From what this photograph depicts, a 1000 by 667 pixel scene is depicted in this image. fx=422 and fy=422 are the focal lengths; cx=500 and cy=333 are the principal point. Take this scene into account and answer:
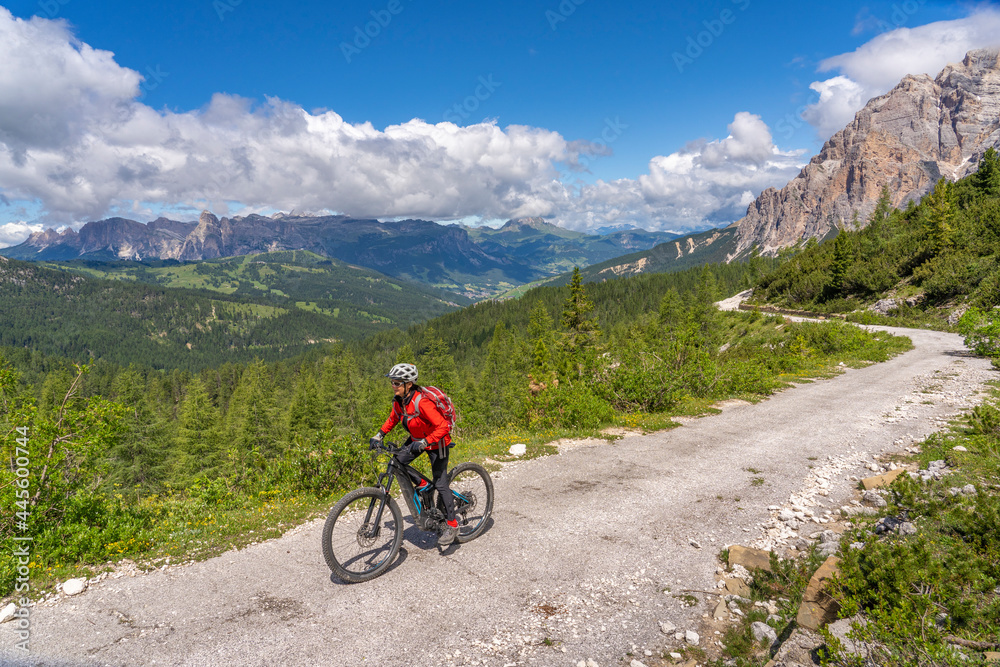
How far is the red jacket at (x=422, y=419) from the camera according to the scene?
23.6 ft

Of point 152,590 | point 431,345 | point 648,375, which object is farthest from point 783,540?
point 431,345

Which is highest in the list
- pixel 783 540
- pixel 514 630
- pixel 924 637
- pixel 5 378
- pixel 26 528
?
pixel 5 378

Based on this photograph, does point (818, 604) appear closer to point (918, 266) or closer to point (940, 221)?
point (918, 266)

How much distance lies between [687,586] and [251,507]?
909 centimetres

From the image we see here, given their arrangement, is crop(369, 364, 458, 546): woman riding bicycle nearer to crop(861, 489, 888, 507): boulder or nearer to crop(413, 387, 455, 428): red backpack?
crop(413, 387, 455, 428): red backpack

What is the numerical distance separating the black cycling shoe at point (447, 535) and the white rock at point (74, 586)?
5.37m

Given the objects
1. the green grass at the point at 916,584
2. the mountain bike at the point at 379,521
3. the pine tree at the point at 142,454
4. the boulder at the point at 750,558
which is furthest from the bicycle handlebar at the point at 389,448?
the pine tree at the point at 142,454

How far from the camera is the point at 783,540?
752cm

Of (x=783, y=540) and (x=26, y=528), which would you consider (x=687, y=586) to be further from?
(x=26, y=528)

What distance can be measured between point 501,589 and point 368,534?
243 centimetres

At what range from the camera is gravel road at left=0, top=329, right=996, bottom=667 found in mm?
5266

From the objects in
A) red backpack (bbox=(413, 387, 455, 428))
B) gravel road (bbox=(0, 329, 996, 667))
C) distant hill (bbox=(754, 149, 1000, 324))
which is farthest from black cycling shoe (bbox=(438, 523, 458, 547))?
distant hill (bbox=(754, 149, 1000, 324))

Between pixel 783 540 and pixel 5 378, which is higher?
pixel 5 378

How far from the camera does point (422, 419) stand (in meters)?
7.26
